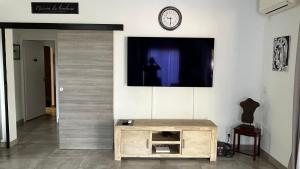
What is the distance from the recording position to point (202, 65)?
3.84 metres

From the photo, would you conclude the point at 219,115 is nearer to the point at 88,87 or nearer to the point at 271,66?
the point at 271,66

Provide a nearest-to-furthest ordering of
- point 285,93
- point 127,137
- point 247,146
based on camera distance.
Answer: point 285,93 < point 127,137 < point 247,146

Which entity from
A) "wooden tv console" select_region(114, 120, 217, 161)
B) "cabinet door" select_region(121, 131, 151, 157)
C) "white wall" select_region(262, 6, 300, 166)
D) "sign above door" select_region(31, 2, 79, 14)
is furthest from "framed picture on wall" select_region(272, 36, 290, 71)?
"sign above door" select_region(31, 2, 79, 14)

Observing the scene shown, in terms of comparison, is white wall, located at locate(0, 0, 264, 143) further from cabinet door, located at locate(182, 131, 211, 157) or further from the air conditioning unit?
cabinet door, located at locate(182, 131, 211, 157)

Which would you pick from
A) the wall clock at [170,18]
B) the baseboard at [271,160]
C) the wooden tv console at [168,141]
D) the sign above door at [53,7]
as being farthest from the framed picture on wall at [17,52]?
the baseboard at [271,160]

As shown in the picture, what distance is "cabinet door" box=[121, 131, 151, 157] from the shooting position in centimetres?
357

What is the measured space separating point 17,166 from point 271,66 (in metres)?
3.70

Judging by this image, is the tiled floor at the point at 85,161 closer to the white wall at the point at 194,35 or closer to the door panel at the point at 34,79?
the white wall at the point at 194,35

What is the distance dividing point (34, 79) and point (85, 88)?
294cm

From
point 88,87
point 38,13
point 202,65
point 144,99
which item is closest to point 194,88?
point 202,65

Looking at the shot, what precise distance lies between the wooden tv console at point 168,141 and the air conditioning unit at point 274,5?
1.74 meters

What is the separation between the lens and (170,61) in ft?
12.6

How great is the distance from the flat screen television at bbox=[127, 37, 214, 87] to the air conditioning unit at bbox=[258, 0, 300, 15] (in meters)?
0.81

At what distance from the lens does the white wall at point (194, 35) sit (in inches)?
153
